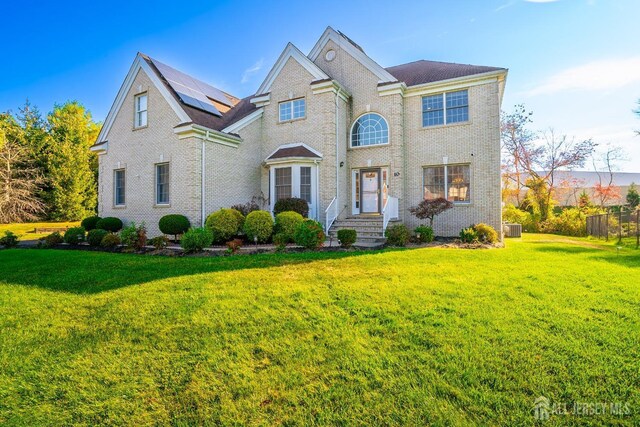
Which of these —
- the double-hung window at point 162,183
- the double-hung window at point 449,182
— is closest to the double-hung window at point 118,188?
the double-hung window at point 162,183

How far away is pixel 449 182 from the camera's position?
1273 cm

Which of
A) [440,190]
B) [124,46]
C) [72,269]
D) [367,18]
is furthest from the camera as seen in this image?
[124,46]

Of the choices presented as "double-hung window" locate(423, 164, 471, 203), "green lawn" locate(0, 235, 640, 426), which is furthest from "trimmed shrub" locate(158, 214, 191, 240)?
"double-hung window" locate(423, 164, 471, 203)

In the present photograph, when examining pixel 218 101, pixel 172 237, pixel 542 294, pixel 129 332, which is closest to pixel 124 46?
pixel 218 101

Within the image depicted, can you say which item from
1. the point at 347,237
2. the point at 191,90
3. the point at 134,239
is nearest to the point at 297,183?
the point at 347,237

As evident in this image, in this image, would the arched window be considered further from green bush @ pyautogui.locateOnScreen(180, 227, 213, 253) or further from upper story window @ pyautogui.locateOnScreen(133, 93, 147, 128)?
upper story window @ pyautogui.locateOnScreen(133, 93, 147, 128)

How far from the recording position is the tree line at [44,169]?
80.1 feet

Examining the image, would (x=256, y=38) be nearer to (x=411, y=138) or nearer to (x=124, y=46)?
(x=124, y=46)

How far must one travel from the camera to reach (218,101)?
16109 millimetres

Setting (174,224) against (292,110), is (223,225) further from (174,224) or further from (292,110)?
(292,110)

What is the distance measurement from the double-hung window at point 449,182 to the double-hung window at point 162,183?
11204 mm

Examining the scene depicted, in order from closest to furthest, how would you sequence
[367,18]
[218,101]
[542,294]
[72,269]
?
[542,294] → [72,269] → [367,18] → [218,101]

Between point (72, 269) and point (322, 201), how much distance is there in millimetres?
8590

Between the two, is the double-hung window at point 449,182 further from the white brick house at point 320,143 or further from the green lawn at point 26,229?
the green lawn at point 26,229
